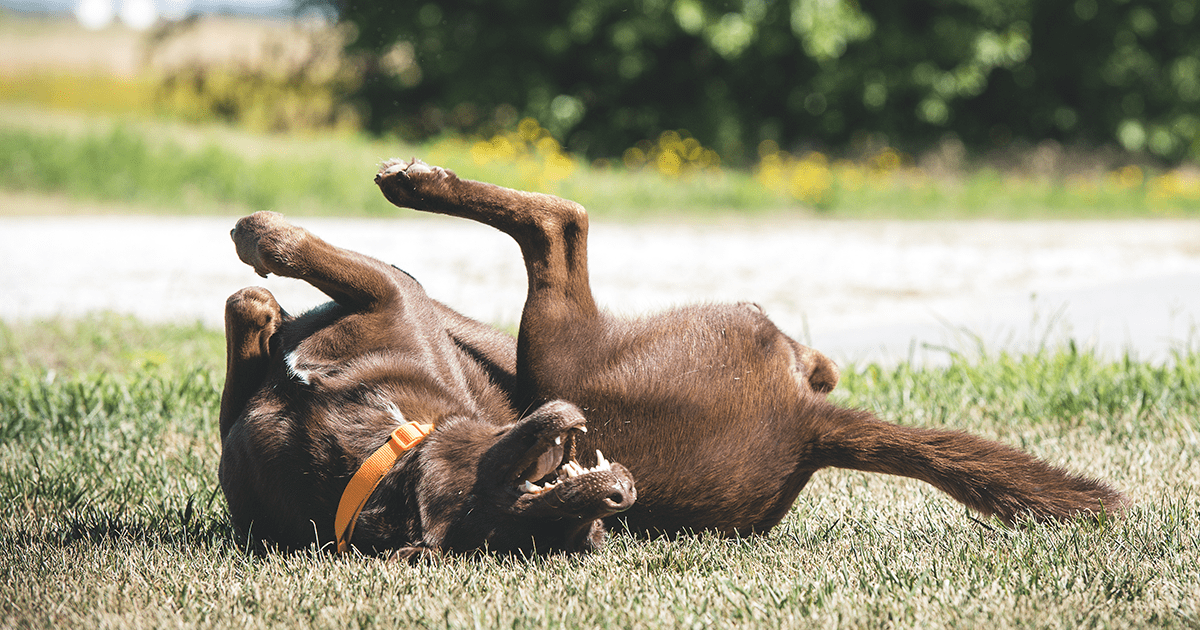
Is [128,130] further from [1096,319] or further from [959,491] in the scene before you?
[959,491]

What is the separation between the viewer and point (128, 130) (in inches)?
408

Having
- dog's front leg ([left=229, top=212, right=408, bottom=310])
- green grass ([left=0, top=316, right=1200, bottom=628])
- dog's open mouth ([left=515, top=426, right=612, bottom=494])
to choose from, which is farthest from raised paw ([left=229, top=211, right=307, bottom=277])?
dog's open mouth ([left=515, top=426, right=612, bottom=494])

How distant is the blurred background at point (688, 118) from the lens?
30.4 ft

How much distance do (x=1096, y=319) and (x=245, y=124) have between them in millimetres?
10569

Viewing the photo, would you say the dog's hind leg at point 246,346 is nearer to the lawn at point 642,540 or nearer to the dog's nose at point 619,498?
the lawn at point 642,540

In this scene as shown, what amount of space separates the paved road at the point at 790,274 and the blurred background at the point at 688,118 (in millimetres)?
172

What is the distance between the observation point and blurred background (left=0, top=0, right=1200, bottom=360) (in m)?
9.26

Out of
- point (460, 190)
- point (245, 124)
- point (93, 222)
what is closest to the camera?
point (460, 190)

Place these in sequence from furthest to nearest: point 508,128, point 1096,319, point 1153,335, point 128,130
A: point 508,128 → point 128,130 → point 1096,319 → point 1153,335

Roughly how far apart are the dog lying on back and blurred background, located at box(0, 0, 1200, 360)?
519 centimetres

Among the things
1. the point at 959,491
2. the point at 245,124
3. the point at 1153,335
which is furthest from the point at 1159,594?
the point at 245,124

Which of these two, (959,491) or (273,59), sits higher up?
(273,59)

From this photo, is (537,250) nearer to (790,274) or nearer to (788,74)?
(790,274)

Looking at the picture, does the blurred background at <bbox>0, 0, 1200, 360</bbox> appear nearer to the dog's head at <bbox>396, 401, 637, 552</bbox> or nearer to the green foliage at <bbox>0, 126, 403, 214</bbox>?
the green foliage at <bbox>0, 126, 403, 214</bbox>
